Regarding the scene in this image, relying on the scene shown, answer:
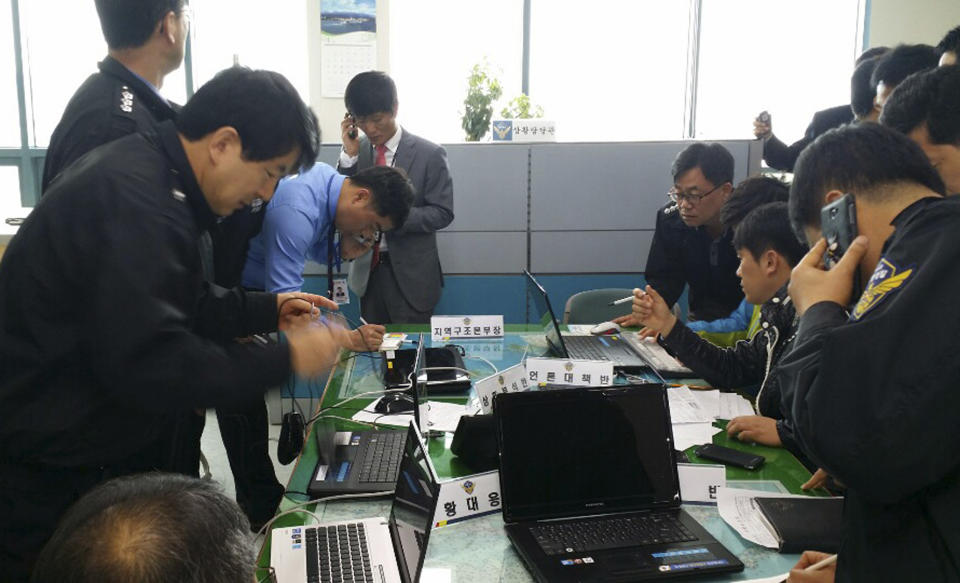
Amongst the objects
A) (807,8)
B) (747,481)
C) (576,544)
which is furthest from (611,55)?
(576,544)

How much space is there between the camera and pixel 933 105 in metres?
1.34

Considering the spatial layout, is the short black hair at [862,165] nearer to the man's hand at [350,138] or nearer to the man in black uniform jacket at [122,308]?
the man in black uniform jacket at [122,308]

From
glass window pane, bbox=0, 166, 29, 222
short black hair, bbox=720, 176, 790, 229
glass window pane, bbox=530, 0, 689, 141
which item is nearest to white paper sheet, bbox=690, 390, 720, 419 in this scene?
short black hair, bbox=720, 176, 790, 229

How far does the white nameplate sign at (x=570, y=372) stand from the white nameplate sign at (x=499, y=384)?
0.51ft

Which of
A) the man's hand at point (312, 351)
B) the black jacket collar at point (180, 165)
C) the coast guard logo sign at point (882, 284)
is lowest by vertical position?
the man's hand at point (312, 351)

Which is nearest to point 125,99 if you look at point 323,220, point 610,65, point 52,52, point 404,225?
point 323,220

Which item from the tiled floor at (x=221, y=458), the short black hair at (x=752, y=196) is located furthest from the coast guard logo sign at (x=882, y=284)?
the tiled floor at (x=221, y=458)

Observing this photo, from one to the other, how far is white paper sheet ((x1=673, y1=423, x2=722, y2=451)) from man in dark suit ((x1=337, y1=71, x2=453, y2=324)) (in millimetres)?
1922

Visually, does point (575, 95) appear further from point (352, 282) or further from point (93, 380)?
point (93, 380)

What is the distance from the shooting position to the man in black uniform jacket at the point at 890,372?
0.83 meters

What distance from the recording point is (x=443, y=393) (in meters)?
2.19

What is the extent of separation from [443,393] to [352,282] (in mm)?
1735

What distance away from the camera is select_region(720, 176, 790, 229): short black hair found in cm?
250

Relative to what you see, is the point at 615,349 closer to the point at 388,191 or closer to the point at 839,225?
the point at 388,191
